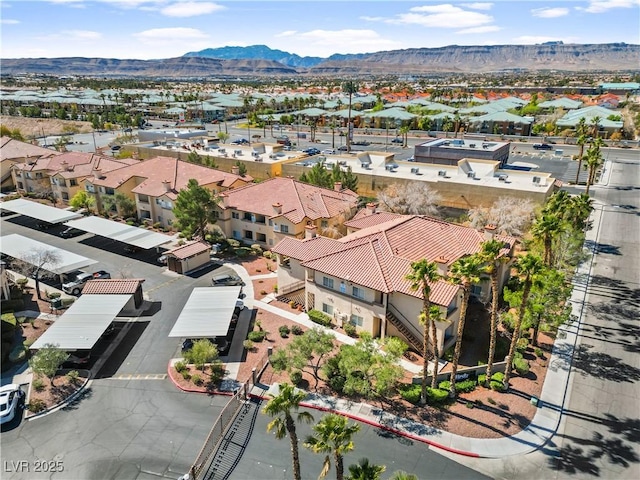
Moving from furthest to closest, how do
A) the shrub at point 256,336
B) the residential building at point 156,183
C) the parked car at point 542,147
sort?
the parked car at point 542,147
the residential building at point 156,183
the shrub at point 256,336

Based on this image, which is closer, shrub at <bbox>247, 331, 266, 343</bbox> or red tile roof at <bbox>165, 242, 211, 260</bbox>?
shrub at <bbox>247, 331, 266, 343</bbox>

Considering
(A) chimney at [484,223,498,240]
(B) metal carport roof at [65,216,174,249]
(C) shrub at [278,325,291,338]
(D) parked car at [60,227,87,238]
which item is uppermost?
(A) chimney at [484,223,498,240]

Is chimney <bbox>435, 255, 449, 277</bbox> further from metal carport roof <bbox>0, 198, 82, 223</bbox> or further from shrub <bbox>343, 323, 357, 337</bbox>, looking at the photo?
metal carport roof <bbox>0, 198, 82, 223</bbox>

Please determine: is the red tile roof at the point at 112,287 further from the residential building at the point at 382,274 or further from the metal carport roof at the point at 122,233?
the residential building at the point at 382,274

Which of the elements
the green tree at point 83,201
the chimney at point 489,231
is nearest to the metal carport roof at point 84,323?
the chimney at point 489,231

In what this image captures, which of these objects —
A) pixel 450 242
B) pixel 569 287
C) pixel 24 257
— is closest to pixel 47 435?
pixel 24 257

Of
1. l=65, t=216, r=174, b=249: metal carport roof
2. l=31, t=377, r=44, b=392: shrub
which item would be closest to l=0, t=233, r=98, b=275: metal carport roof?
l=65, t=216, r=174, b=249: metal carport roof
